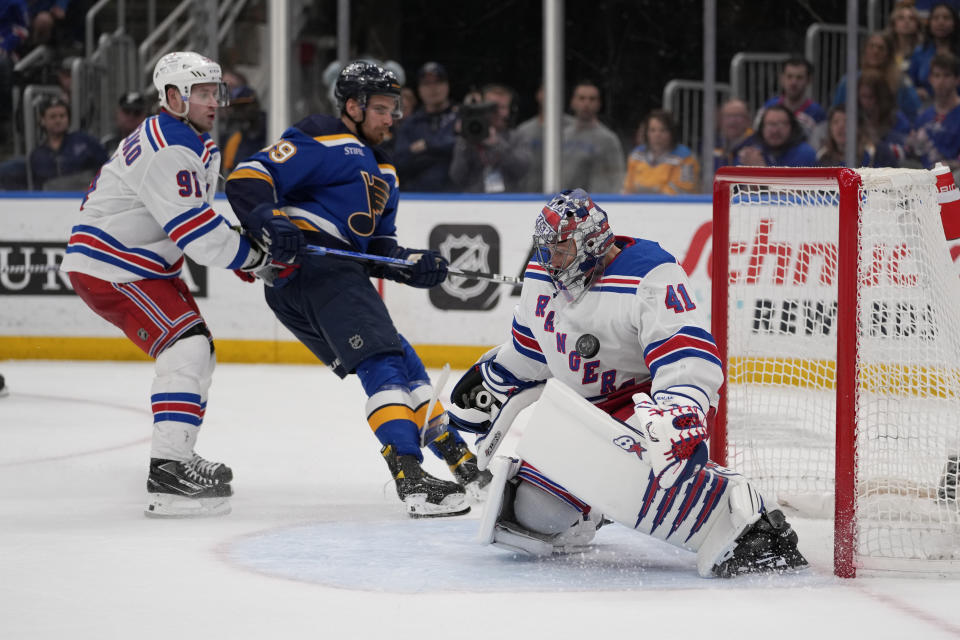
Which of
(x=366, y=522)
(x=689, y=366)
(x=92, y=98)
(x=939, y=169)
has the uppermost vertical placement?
(x=92, y=98)

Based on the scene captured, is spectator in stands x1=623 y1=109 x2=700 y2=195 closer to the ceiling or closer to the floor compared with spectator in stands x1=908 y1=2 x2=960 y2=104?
closer to the floor

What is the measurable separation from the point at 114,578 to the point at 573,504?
92cm

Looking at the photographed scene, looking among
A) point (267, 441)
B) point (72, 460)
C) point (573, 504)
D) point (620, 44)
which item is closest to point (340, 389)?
point (267, 441)

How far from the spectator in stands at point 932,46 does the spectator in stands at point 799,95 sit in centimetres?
43

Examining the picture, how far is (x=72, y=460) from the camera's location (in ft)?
13.5

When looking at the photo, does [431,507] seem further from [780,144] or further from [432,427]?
[780,144]

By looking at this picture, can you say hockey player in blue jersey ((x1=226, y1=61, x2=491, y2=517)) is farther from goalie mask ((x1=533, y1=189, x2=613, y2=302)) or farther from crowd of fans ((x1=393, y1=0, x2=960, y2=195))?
crowd of fans ((x1=393, y1=0, x2=960, y2=195))

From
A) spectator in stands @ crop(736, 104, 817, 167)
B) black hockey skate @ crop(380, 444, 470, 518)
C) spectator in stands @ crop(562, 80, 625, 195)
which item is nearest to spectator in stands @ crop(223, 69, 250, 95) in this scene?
spectator in stands @ crop(562, 80, 625, 195)

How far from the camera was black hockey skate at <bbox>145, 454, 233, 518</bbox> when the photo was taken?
11.0 ft

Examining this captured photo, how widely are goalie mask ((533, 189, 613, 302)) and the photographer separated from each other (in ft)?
12.5

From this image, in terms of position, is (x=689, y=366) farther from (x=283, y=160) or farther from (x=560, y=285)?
(x=283, y=160)

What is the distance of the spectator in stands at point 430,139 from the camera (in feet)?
21.3

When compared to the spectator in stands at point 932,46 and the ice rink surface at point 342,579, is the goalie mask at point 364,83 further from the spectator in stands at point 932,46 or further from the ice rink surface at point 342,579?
the spectator in stands at point 932,46

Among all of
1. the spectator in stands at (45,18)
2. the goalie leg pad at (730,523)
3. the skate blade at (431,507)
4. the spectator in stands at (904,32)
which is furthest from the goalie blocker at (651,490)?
the spectator in stands at (45,18)
